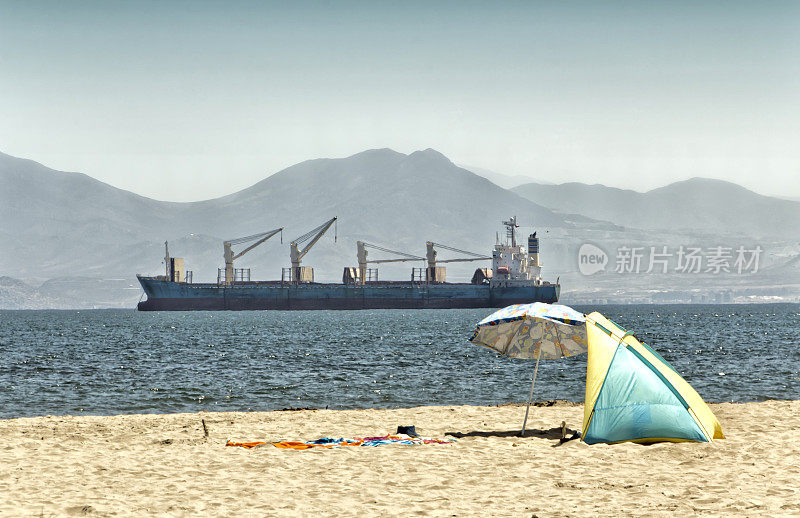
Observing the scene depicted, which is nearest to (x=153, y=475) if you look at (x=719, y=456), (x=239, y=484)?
(x=239, y=484)

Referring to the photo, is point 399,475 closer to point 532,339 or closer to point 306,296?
point 532,339

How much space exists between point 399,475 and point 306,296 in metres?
135

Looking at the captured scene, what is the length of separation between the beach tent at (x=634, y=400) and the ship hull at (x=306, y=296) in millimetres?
128612

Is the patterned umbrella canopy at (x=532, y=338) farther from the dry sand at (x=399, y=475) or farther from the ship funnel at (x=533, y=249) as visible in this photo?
the ship funnel at (x=533, y=249)

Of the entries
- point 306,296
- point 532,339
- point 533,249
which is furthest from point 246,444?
point 533,249

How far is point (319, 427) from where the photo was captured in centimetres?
1753

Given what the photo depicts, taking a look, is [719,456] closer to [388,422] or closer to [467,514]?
[467,514]

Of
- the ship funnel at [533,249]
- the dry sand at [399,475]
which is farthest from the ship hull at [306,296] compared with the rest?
the dry sand at [399,475]

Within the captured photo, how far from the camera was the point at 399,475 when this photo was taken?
12102mm

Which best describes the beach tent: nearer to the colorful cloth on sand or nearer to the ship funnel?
the colorful cloth on sand

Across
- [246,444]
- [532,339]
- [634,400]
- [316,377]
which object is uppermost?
[532,339]

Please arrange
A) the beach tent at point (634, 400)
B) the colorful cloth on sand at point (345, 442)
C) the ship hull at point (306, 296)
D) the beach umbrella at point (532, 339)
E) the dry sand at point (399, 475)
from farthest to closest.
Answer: the ship hull at point (306, 296) → the beach umbrella at point (532, 339) → the colorful cloth on sand at point (345, 442) → the beach tent at point (634, 400) → the dry sand at point (399, 475)

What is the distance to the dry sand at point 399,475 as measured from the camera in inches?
403

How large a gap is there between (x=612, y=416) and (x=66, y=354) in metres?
39.4
